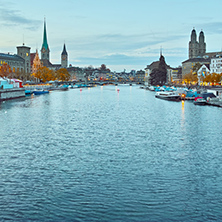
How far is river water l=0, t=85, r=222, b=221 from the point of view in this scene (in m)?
15.0

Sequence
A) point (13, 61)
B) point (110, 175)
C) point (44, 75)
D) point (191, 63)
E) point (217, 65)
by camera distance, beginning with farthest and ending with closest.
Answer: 1. point (191, 63)
2. point (13, 61)
3. point (44, 75)
4. point (217, 65)
5. point (110, 175)

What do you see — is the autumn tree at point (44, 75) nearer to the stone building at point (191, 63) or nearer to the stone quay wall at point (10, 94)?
the stone quay wall at point (10, 94)

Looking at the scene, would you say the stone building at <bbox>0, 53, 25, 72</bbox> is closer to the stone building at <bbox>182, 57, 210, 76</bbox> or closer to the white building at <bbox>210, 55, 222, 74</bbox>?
the white building at <bbox>210, 55, 222, 74</bbox>

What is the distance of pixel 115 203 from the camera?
1573cm

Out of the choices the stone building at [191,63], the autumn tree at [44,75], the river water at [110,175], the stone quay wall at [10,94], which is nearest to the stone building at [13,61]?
the autumn tree at [44,75]

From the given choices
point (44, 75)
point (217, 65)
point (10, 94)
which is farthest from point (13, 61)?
point (10, 94)

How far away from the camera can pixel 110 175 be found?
768 inches

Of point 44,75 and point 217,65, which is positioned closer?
point 217,65

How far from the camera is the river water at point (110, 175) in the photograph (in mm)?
14953

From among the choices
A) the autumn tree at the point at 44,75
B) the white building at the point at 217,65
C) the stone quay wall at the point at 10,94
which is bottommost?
the stone quay wall at the point at 10,94

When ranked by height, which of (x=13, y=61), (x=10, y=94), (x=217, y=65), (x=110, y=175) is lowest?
(x=110, y=175)

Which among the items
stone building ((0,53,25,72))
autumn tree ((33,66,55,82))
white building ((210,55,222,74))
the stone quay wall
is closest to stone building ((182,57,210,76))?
white building ((210,55,222,74))

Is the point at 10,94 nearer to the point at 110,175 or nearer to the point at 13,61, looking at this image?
the point at 110,175

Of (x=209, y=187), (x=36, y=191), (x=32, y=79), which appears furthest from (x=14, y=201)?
(x=32, y=79)
